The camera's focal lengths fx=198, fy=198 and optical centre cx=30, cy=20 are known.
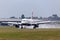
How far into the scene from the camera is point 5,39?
28.9m

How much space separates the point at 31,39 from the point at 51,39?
2.89m

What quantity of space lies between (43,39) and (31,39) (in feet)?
5.70

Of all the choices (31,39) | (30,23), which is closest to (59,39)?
(31,39)

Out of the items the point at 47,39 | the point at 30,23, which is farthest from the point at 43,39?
the point at 30,23

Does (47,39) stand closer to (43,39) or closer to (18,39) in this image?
(43,39)

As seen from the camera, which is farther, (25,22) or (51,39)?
(25,22)

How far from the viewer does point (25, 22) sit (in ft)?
270

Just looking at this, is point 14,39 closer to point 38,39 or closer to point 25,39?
point 25,39

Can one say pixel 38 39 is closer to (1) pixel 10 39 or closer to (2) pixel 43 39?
(2) pixel 43 39

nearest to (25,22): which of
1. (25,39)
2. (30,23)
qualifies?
(30,23)

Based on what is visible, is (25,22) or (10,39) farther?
(25,22)

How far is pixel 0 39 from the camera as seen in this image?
28750 mm

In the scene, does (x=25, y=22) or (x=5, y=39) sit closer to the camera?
(x=5, y=39)

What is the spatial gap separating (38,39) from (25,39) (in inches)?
74.8
